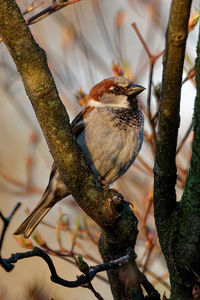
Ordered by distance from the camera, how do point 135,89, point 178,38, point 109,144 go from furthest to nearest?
point 135,89 < point 109,144 < point 178,38

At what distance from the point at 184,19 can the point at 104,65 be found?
5.06 ft

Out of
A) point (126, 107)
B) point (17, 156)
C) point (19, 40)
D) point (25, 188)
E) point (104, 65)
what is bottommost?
point (17, 156)

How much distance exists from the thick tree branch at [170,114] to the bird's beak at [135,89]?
136 cm

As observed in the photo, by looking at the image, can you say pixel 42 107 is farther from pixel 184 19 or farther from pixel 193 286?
pixel 193 286

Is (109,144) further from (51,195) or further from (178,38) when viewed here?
(178,38)

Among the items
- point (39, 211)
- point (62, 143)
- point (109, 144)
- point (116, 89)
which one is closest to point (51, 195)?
point (39, 211)

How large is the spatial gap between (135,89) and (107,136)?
1.64ft

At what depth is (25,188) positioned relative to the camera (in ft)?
11.9

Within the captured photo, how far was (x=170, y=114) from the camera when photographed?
2.07 metres

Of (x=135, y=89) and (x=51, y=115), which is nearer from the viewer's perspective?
(x=51, y=115)

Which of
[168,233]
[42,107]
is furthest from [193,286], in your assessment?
[42,107]

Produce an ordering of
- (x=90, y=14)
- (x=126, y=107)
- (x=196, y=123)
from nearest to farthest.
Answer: (x=196, y=123) < (x=126, y=107) < (x=90, y=14)

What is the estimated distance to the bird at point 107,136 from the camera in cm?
327

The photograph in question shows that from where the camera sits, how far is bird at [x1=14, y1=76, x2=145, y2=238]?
327cm
